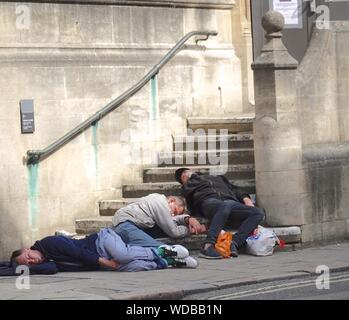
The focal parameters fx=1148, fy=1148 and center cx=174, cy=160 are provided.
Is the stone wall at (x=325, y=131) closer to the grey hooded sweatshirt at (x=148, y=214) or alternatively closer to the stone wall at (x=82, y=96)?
the grey hooded sweatshirt at (x=148, y=214)

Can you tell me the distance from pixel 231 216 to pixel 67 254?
7.26 feet

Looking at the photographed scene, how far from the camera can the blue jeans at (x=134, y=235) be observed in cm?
1305

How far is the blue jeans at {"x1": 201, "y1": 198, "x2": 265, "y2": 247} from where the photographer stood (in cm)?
1363

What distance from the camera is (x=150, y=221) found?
13.4 meters

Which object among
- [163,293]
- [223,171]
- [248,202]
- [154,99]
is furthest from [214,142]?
[163,293]

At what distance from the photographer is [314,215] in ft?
48.5

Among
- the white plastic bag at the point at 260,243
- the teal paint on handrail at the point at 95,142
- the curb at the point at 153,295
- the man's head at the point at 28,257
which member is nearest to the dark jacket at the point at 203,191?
the white plastic bag at the point at 260,243

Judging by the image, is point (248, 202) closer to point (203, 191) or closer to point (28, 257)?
point (203, 191)

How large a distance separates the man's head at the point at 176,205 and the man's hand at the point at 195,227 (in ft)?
0.67

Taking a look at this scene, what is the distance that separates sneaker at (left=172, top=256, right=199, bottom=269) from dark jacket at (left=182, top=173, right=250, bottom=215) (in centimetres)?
128
